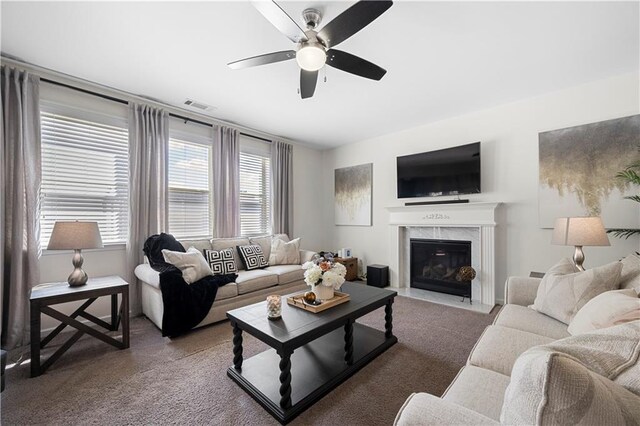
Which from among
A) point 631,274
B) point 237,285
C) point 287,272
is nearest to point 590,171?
point 631,274

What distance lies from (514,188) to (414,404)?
352cm

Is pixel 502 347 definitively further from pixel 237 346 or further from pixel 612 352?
pixel 237 346

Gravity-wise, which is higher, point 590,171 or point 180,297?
point 590,171

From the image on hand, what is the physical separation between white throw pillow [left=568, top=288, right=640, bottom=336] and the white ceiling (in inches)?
76.6

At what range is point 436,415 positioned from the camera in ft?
2.49

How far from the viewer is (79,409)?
5.36ft

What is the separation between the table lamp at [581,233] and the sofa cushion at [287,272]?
288cm

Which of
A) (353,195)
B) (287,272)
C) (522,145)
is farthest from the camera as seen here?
(353,195)

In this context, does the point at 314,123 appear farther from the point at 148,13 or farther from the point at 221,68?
the point at 148,13

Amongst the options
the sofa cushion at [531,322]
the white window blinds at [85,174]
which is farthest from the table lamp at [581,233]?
the white window blinds at [85,174]

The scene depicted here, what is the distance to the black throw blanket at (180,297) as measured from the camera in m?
2.54

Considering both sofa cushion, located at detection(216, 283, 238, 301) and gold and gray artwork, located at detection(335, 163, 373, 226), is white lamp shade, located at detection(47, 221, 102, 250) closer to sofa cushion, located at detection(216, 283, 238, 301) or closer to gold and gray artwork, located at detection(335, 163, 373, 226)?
sofa cushion, located at detection(216, 283, 238, 301)

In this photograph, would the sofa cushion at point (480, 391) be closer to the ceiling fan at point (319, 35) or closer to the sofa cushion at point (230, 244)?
the ceiling fan at point (319, 35)

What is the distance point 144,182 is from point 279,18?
2594mm
